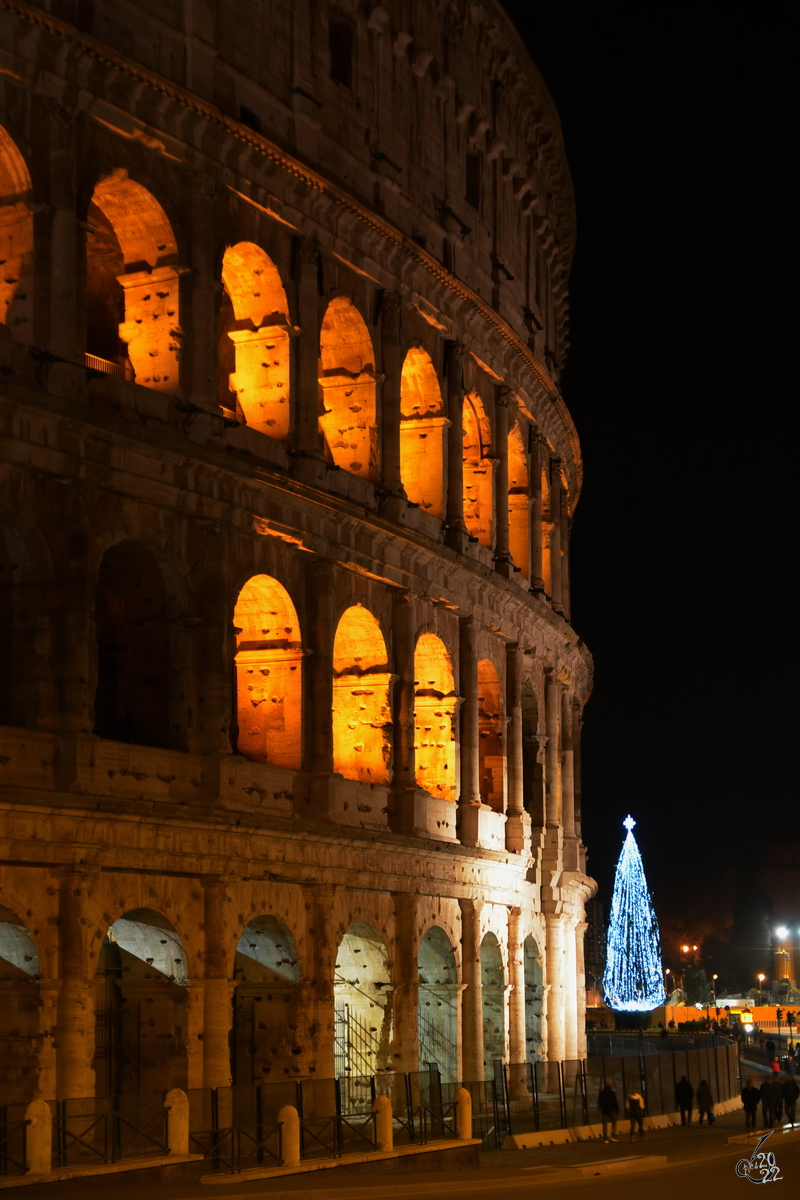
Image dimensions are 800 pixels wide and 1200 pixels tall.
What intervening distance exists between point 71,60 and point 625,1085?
1831 cm

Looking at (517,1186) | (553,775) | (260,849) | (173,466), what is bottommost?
(517,1186)

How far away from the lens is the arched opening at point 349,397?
Result: 28922 millimetres

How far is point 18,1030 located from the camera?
20281 millimetres

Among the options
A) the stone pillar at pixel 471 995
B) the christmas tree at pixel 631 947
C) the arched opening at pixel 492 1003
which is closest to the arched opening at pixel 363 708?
the stone pillar at pixel 471 995

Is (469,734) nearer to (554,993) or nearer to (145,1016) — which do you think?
(554,993)

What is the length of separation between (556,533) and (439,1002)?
12.4m

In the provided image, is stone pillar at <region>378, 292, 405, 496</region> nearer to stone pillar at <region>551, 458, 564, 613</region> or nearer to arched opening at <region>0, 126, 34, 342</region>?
arched opening at <region>0, 126, 34, 342</region>

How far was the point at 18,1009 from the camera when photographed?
20359 mm

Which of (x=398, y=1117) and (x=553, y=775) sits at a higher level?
(x=553, y=775)

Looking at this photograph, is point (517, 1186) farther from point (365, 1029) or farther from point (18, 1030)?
point (365, 1029)

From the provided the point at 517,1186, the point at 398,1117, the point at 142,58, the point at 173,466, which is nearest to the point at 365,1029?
the point at 398,1117

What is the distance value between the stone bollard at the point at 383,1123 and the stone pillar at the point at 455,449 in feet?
37.2

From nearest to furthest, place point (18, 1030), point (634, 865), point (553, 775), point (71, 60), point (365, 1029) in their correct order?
point (18, 1030) < point (71, 60) < point (365, 1029) < point (553, 775) < point (634, 865)

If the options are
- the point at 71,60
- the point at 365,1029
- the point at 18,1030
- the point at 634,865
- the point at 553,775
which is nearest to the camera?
the point at 18,1030
